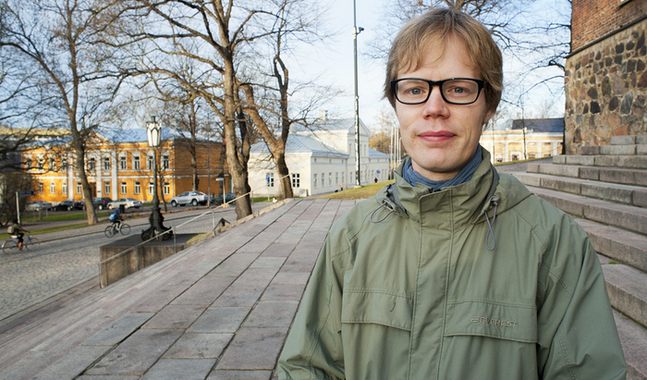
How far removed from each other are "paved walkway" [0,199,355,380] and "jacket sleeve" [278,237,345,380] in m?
1.80

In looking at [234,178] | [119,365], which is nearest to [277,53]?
[234,178]

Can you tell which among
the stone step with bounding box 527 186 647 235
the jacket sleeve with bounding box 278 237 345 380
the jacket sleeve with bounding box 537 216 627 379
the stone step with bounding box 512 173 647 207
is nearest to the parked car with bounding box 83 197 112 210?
the stone step with bounding box 512 173 647 207

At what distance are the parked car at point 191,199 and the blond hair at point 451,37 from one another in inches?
1608

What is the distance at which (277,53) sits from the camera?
1869cm

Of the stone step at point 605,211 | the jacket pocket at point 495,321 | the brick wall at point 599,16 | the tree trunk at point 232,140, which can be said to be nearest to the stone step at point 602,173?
the stone step at point 605,211

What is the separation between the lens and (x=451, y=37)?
1.33 meters

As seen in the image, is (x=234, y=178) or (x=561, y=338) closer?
A: (x=561, y=338)

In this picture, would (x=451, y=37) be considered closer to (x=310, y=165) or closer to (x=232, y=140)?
(x=232, y=140)

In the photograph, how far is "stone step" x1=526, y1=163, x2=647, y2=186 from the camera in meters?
5.59

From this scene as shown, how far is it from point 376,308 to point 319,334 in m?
0.22

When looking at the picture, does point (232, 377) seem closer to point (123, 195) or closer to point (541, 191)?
point (541, 191)

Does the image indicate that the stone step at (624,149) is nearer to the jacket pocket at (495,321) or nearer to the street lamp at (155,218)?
the jacket pocket at (495,321)

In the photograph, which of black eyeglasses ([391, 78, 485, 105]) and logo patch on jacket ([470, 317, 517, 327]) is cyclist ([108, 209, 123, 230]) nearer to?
black eyeglasses ([391, 78, 485, 105])

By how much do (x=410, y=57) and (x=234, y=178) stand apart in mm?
15109
